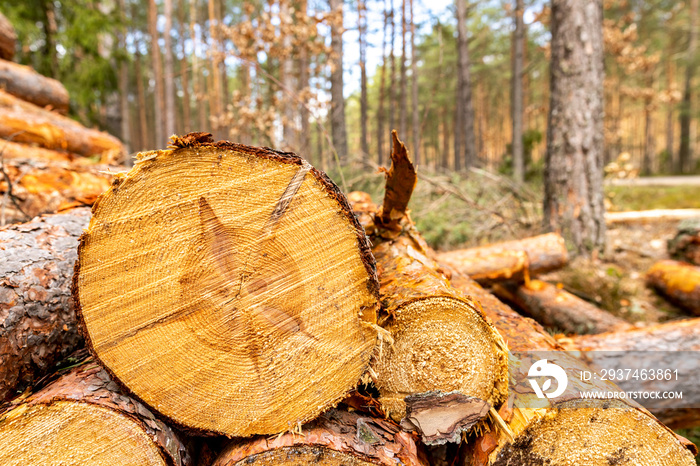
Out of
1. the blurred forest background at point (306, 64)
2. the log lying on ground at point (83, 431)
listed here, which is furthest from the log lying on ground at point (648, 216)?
the log lying on ground at point (83, 431)

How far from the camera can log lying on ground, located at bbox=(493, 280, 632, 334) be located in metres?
3.30

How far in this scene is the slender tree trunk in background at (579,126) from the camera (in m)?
4.65

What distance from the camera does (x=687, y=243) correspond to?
14.4 ft

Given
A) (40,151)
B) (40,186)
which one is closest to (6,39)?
(40,151)

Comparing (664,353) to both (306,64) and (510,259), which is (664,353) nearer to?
(510,259)

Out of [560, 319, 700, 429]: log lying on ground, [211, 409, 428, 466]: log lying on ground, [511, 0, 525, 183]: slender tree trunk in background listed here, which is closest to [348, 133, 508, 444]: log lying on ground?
[211, 409, 428, 466]: log lying on ground

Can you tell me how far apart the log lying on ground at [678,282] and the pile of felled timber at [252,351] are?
3.02 meters

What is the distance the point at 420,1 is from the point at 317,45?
24.0 ft

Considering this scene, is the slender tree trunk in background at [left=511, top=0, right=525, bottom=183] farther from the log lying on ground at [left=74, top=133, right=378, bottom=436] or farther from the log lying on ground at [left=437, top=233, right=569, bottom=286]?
the log lying on ground at [left=74, top=133, right=378, bottom=436]

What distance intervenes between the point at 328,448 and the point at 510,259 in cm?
260

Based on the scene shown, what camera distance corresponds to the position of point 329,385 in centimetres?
136

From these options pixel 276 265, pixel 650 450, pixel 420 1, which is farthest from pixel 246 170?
pixel 420 1

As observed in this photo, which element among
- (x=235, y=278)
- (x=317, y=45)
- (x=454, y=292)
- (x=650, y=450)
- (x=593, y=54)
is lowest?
(x=650, y=450)

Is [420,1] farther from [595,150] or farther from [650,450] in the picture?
[650,450]
